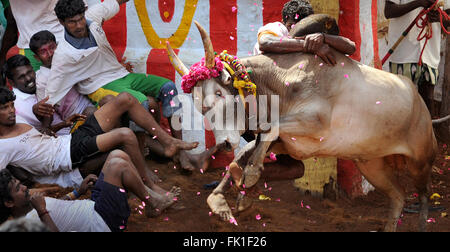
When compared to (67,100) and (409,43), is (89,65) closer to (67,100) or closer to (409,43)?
(67,100)

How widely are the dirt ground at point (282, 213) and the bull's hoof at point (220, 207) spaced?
0.38 meters

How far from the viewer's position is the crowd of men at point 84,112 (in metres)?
5.55

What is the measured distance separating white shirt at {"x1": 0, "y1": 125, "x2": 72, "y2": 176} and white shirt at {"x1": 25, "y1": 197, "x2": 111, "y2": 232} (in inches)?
33.3

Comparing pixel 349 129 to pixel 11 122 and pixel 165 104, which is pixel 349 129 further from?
pixel 11 122

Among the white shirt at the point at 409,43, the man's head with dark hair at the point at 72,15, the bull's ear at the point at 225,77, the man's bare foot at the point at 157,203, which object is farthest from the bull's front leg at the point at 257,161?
the white shirt at the point at 409,43

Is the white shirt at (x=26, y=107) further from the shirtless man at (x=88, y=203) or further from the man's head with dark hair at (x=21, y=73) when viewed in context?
the shirtless man at (x=88, y=203)

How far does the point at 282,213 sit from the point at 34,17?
11.5 ft

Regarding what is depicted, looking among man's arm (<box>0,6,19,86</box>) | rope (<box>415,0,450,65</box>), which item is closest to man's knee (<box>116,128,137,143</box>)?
man's arm (<box>0,6,19,86</box>)

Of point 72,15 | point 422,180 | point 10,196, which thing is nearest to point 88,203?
point 10,196

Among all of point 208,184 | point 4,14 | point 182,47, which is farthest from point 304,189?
point 4,14

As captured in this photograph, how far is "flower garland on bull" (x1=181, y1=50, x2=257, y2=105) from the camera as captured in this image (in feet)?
18.3

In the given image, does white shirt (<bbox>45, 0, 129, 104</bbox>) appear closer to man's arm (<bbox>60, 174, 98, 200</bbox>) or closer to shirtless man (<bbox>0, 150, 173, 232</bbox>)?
man's arm (<bbox>60, 174, 98, 200</bbox>)

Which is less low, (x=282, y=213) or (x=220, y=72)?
(x=220, y=72)

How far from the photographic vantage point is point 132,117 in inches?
262
